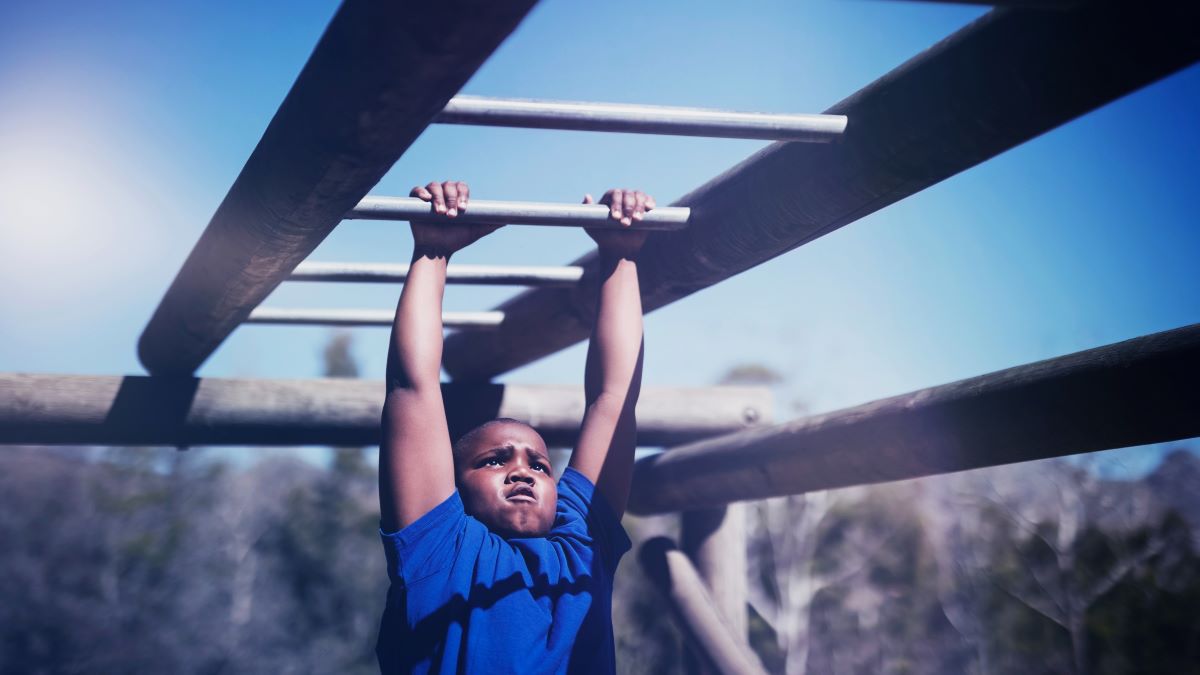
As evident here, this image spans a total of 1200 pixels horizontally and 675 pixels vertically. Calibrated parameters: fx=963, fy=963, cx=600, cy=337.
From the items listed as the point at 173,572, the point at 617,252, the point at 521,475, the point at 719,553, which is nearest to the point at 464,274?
the point at 617,252

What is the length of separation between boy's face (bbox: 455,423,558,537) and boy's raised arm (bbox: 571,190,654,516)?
109 millimetres

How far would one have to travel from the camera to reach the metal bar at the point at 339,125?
1.00 meters

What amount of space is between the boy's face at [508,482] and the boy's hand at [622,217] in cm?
46

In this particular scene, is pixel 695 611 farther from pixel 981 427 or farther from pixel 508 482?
pixel 981 427

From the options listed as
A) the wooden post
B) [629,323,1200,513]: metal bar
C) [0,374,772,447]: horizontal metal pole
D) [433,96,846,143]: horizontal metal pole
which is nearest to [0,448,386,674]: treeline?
the wooden post

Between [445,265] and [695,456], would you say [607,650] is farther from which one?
[695,456]

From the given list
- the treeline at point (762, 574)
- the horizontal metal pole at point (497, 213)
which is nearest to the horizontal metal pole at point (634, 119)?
the horizontal metal pole at point (497, 213)

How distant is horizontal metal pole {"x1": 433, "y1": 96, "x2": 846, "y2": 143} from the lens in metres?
1.35

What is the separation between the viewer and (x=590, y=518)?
200cm

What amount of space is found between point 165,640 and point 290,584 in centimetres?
267

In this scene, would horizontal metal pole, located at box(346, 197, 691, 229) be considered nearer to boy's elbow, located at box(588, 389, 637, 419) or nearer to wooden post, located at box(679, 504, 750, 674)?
boy's elbow, located at box(588, 389, 637, 419)

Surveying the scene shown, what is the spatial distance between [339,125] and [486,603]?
0.94 metres

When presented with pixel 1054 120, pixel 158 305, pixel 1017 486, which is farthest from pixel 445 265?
pixel 1017 486

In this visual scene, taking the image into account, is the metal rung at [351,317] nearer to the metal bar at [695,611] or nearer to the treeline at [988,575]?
the metal bar at [695,611]
